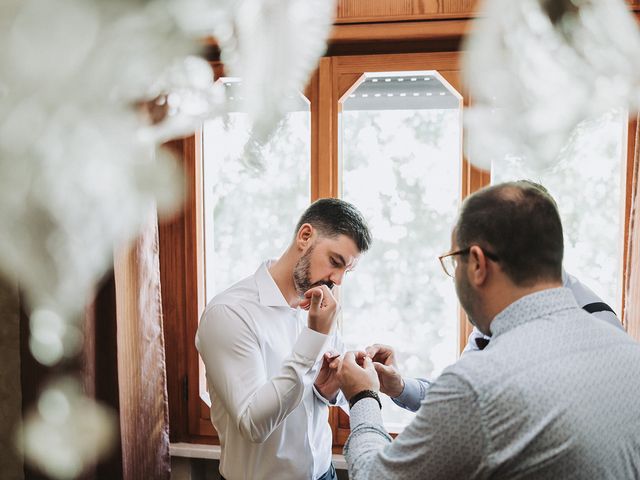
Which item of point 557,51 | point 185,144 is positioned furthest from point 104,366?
point 557,51

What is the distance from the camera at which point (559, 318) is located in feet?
2.30

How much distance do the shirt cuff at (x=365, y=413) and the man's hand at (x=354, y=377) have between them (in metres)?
0.04

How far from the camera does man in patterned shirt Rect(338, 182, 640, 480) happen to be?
2.10ft

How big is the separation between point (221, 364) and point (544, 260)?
0.64 metres

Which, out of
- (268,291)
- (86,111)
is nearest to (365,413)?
(268,291)

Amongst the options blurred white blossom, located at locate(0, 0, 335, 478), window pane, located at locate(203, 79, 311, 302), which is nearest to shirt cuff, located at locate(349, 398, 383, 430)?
blurred white blossom, located at locate(0, 0, 335, 478)

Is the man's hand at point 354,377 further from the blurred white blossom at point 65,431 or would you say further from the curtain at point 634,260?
the curtain at point 634,260

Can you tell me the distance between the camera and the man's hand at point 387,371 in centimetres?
118

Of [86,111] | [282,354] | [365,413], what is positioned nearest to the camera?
[86,111]

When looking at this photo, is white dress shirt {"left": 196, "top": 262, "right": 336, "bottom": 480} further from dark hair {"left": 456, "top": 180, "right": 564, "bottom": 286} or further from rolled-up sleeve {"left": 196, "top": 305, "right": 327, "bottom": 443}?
dark hair {"left": 456, "top": 180, "right": 564, "bottom": 286}

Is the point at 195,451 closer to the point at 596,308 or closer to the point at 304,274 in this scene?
the point at 304,274

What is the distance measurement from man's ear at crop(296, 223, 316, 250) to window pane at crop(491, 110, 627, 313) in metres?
0.73

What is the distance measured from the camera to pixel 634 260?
1.44 metres

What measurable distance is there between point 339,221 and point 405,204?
53cm
